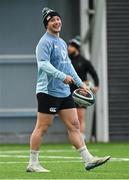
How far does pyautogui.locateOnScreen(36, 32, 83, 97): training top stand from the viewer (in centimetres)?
1046

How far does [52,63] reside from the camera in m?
10.6

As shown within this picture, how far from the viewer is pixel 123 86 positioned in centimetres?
2102

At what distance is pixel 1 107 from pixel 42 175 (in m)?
10.9

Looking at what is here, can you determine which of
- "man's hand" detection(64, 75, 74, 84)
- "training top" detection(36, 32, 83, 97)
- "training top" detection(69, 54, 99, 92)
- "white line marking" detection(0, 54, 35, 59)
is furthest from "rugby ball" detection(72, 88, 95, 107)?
"white line marking" detection(0, 54, 35, 59)

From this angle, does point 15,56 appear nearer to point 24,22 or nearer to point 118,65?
point 24,22

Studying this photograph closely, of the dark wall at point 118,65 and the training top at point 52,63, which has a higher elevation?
the training top at point 52,63

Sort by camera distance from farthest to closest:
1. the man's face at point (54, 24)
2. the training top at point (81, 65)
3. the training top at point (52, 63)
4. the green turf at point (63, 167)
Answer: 1. the training top at point (81, 65)
2. the man's face at point (54, 24)
3. the training top at point (52, 63)
4. the green turf at point (63, 167)

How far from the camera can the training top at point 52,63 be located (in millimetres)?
10461

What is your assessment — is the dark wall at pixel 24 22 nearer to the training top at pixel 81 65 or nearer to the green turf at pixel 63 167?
the training top at pixel 81 65

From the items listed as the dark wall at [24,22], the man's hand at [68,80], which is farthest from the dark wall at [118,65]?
the man's hand at [68,80]

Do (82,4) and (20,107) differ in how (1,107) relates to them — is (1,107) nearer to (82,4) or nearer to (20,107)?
(20,107)

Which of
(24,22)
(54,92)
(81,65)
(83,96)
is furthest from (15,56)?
(54,92)

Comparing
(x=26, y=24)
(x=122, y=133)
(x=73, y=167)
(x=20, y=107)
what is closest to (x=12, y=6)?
(x=26, y=24)

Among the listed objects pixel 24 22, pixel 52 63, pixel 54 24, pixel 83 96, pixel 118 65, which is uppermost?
pixel 54 24
